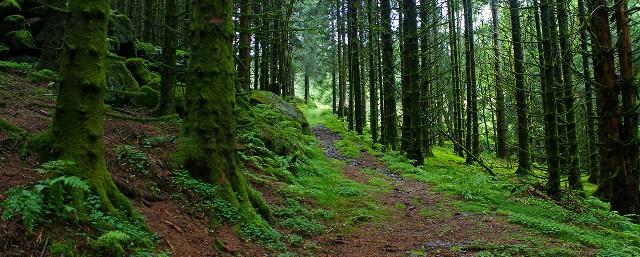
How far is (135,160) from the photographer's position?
6.22 meters

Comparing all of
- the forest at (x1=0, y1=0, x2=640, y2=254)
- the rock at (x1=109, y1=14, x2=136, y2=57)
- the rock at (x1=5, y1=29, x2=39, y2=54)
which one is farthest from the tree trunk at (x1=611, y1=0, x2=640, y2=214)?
the rock at (x1=5, y1=29, x2=39, y2=54)

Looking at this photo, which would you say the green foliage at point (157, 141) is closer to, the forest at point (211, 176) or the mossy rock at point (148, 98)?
the forest at point (211, 176)

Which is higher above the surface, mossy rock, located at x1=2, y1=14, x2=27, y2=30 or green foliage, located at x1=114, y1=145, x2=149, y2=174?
mossy rock, located at x1=2, y1=14, x2=27, y2=30

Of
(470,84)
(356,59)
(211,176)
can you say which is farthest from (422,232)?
(356,59)

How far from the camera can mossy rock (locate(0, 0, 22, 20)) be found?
38.4 feet

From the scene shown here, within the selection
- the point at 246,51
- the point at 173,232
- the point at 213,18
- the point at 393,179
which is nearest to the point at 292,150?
the point at 393,179

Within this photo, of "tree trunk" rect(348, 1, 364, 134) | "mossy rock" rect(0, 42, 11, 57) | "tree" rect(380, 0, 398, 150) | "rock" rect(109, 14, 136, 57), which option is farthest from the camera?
"tree trunk" rect(348, 1, 364, 134)

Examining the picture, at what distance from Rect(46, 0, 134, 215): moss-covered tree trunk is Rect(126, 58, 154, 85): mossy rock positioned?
26.8 ft

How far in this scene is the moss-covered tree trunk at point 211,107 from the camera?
652 cm

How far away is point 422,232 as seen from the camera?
25.4 ft

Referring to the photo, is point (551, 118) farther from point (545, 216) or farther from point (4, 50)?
point (4, 50)

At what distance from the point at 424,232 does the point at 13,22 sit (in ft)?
37.7

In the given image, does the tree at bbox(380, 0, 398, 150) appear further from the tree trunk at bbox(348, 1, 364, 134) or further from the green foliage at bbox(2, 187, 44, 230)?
the green foliage at bbox(2, 187, 44, 230)

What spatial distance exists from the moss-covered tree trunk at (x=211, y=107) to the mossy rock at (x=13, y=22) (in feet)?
25.3
